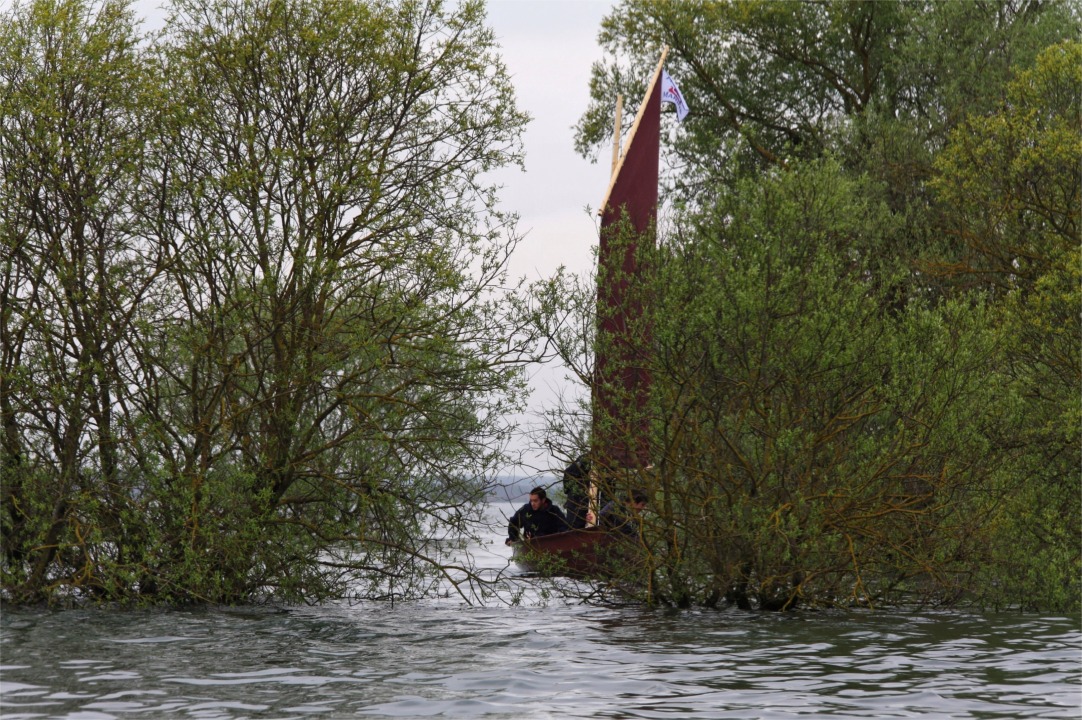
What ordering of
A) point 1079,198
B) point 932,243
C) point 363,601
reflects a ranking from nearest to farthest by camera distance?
1. point 363,601
2. point 1079,198
3. point 932,243

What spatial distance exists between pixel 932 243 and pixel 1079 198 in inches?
193

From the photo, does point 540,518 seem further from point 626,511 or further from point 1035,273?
point 1035,273

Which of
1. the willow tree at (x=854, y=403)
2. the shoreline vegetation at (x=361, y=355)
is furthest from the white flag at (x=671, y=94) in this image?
the shoreline vegetation at (x=361, y=355)

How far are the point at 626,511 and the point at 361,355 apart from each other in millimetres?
3902

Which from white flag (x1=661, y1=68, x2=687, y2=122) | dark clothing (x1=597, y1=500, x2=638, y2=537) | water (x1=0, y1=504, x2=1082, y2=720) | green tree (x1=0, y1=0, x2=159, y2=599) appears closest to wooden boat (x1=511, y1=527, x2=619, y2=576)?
dark clothing (x1=597, y1=500, x2=638, y2=537)

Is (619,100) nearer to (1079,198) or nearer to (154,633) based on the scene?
(1079,198)

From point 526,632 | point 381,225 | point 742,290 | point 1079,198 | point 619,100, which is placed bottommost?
point 526,632

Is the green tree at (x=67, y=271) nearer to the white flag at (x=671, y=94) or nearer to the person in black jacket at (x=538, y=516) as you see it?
the person in black jacket at (x=538, y=516)

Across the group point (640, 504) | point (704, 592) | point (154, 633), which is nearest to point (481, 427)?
point (640, 504)

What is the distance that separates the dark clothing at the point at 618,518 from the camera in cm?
1671

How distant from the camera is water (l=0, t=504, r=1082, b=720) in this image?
35.6ft

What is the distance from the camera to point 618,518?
17531 millimetres

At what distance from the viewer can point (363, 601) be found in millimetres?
18125

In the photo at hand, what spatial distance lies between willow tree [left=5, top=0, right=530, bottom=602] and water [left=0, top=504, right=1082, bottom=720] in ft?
2.71
